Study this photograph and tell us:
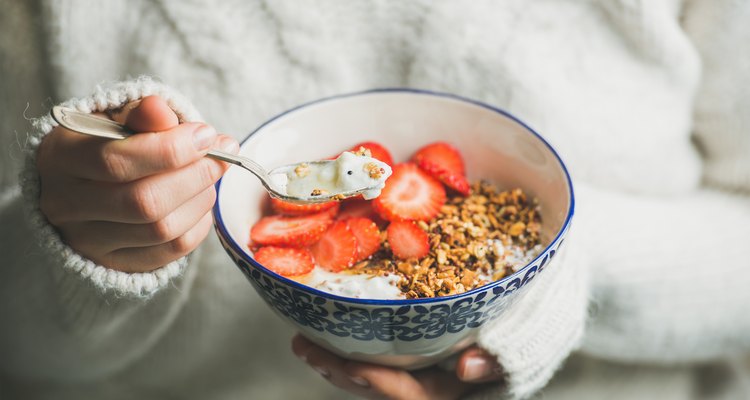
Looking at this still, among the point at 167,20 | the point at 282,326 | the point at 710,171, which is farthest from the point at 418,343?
the point at 710,171

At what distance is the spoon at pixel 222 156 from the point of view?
0.40 m

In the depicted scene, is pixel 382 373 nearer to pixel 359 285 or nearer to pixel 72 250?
pixel 359 285

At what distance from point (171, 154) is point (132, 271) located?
0.53ft

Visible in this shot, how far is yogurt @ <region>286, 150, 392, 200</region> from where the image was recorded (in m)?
0.51

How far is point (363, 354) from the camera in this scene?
0.54 m

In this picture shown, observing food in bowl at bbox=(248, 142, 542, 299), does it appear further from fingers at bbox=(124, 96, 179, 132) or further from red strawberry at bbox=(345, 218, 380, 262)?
fingers at bbox=(124, 96, 179, 132)

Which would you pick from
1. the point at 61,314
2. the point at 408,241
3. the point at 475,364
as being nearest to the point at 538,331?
the point at 475,364

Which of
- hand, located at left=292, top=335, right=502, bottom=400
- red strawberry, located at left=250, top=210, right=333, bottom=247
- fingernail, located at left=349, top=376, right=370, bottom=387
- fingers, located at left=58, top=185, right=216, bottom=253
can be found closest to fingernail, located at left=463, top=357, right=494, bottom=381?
hand, located at left=292, top=335, right=502, bottom=400

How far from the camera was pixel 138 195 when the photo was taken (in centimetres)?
44

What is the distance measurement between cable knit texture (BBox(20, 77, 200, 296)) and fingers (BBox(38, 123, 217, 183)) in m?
0.05

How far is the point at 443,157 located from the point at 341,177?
0.19 metres

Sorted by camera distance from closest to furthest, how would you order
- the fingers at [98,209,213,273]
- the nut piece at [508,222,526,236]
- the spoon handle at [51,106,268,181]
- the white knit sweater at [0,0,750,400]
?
the spoon handle at [51,106,268,181]
the fingers at [98,209,213,273]
the nut piece at [508,222,526,236]
the white knit sweater at [0,0,750,400]

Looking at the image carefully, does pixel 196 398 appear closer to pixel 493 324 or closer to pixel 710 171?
pixel 493 324

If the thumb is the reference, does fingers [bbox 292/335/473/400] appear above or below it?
below
